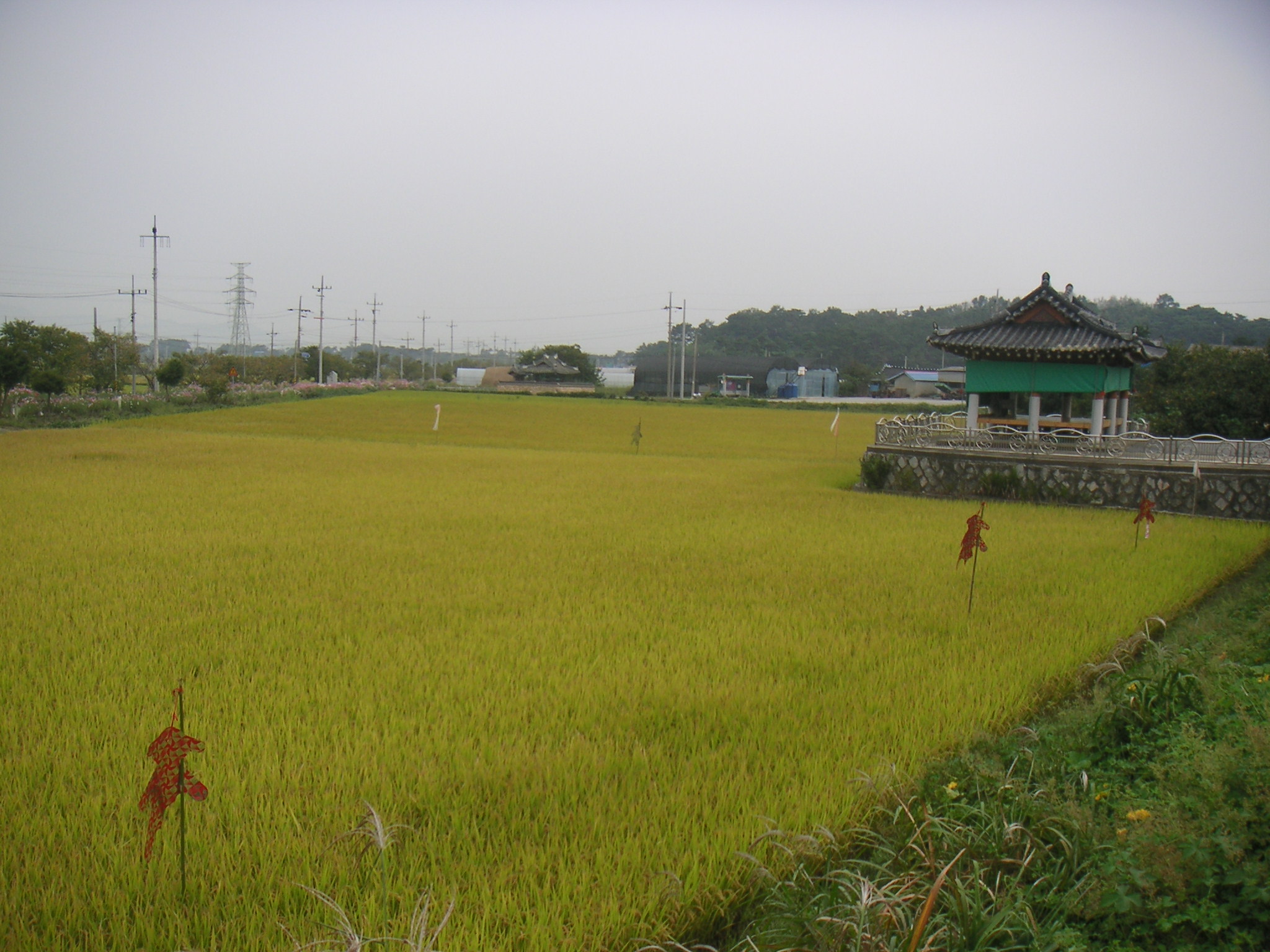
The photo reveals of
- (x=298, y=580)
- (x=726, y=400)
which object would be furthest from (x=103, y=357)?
(x=298, y=580)

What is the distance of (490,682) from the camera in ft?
17.7

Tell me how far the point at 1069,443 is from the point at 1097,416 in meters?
2.23

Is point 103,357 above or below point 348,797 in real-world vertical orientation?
above

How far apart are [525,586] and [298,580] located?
6.73 ft

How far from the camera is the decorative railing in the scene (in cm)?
1385

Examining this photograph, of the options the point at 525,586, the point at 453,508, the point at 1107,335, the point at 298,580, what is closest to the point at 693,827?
the point at 525,586

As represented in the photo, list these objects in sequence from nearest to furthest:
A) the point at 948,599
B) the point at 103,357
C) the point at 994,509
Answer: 1. the point at 948,599
2. the point at 994,509
3. the point at 103,357

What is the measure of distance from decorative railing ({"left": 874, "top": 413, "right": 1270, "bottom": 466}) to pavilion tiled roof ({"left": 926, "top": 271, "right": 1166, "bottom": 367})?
4.78 feet

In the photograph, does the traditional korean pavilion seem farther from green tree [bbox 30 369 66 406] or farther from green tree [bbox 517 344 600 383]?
green tree [bbox 517 344 600 383]

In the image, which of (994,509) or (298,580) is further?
(994,509)

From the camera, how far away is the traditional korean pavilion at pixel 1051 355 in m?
16.9

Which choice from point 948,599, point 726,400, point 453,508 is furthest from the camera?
point 726,400

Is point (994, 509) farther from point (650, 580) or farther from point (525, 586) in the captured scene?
point (525, 586)

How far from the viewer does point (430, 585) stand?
7.98 meters
